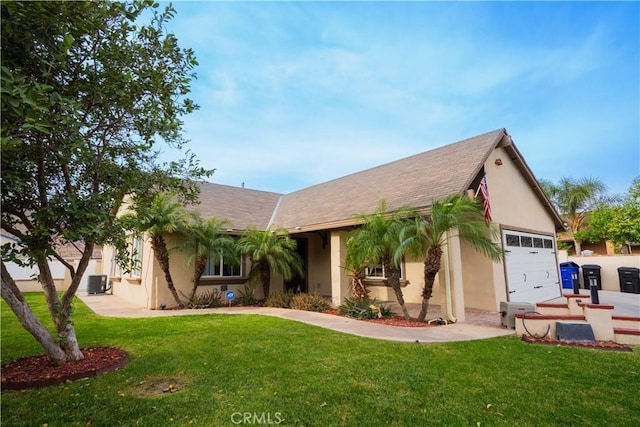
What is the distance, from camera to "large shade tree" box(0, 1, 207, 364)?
12.7 ft

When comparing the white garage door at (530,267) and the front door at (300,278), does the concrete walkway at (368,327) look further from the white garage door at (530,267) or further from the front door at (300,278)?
the white garage door at (530,267)

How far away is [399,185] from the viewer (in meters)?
12.5

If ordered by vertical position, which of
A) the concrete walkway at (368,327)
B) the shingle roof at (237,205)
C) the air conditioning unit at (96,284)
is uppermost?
the shingle roof at (237,205)

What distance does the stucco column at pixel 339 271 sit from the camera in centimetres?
1181

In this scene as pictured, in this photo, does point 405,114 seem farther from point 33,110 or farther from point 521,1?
A: point 33,110

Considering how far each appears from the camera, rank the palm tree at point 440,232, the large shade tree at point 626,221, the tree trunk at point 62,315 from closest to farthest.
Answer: the tree trunk at point 62,315
the palm tree at point 440,232
the large shade tree at point 626,221

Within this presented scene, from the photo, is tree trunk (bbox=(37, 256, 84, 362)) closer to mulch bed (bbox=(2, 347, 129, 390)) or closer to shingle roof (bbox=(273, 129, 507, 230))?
mulch bed (bbox=(2, 347, 129, 390))

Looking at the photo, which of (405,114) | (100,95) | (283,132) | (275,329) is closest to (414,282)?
(275,329)

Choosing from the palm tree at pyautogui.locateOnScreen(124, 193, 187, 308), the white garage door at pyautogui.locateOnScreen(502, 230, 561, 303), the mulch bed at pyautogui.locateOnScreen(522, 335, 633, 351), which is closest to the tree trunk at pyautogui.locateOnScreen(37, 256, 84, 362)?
the palm tree at pyautogui.locateOnScreen(124, 193, 187, 308)

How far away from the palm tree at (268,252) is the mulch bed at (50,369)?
655 cm

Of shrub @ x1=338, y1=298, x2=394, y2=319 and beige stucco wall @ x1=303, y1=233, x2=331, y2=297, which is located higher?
beige stucco wall @ x1=303, y1=233, x2=331, y2=297

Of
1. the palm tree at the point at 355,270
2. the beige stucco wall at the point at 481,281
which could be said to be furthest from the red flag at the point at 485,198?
the palm tree at the point at 355,270

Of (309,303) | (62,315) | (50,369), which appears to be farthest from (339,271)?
(50,369)

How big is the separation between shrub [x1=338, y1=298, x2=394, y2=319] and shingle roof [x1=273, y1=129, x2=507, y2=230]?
2597 mm
